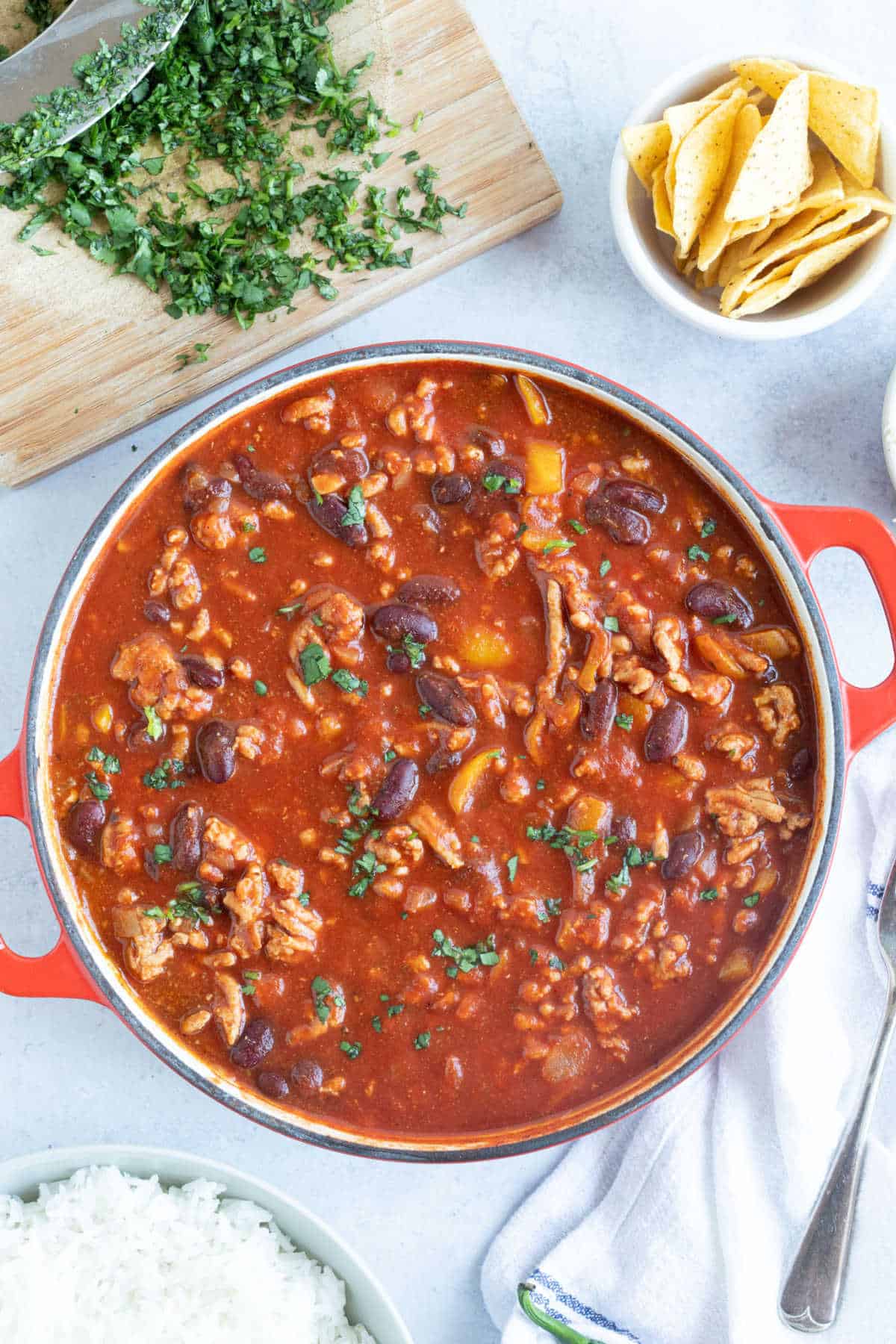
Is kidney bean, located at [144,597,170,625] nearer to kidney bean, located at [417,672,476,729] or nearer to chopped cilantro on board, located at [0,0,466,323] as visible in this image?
kidney bean, located at [417,672,476,729]

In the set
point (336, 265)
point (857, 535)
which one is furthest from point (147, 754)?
point (857, 535)

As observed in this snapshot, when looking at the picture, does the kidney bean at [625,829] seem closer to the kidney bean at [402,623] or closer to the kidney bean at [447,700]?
the kidney bean at [447,700]

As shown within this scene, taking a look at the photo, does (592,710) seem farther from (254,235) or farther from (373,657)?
(254,235)

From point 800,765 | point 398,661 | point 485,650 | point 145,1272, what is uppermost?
point 398,661

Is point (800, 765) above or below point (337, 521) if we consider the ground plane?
below

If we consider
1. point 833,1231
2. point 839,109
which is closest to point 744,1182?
point 833,1231

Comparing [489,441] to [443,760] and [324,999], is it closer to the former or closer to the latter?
[443,760]
